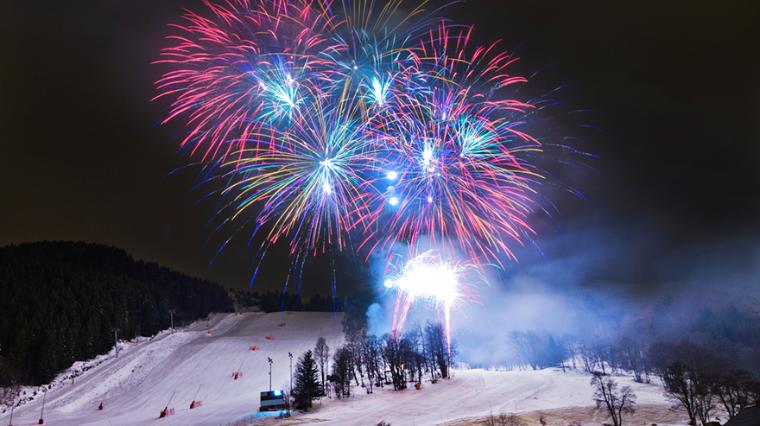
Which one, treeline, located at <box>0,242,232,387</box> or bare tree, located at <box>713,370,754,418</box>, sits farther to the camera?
treeline, located at <box>0,242,232,387</box>

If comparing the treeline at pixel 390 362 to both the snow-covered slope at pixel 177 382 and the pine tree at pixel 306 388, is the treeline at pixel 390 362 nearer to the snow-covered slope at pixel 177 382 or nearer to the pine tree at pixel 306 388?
the pine tree at pixel 306 388

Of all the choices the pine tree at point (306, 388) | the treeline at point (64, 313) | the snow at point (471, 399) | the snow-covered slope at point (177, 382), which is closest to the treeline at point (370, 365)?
the pine tree at point (306, 388)

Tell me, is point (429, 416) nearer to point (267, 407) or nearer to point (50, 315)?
point (267, 407)

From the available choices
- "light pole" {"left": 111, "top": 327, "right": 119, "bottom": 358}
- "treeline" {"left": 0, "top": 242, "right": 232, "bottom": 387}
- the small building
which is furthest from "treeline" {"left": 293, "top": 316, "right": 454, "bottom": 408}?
"treeline" {"left": 0, "top": 242, "right": 232, "bottom": 387}

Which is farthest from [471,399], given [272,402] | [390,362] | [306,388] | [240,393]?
[240,393]

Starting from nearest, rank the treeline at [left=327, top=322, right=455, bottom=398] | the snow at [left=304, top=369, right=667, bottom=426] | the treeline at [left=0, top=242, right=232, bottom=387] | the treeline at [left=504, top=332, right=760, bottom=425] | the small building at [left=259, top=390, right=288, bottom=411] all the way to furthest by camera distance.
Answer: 1. the treeline at [left=504, top=332, right=760, bottom=425]
2. the snow at [left=304, top=369, right=667, bottom=426]
3. the small building at [left=259, top=390, right=288, bottom=411]
4. the treeline at [left=327, top=322, right=455, bottom=398]
5. the treeline at [left=0, top=242, right=232, bottom=387]

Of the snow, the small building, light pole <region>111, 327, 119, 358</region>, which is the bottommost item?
the snow

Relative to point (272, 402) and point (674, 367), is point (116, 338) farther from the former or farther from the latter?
point (674, 367)

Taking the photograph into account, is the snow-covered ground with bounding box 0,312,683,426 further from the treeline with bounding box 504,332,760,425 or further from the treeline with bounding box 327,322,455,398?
the treeline with bounding box 327,322,455,398

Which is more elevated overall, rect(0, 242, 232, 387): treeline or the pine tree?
rect(0, 242, 232, 387): treeline
